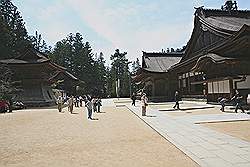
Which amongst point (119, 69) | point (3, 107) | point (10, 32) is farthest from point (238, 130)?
point (119, 69)

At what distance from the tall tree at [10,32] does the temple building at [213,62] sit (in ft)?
111

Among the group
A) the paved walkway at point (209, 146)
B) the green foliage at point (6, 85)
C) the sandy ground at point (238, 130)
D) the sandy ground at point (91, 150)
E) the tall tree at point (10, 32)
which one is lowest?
the sandy ground at point (91, 150)

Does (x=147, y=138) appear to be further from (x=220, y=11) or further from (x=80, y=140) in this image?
(x=220, y=11)

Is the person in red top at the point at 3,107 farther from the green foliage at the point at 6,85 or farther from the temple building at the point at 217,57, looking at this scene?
the temple building at the point at 217,57

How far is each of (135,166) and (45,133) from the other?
6.81 meters

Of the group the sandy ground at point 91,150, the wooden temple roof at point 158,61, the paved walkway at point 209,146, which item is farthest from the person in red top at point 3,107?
the paved walkway at point 209,146

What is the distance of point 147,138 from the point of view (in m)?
10.4

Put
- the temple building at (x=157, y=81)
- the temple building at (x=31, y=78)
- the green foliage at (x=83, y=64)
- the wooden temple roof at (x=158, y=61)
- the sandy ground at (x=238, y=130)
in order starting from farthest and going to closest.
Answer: the green foliage at (x=83, y=64) → the wooden temple roof at (x=158, y=61) → the temple building at (x=157, y=81) → the temple building at (x=31, y=78) → the sandy ground at (x=238, y=130)

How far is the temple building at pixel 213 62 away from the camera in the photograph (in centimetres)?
2183

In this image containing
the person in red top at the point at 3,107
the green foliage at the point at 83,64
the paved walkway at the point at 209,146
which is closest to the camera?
the paved walkway at the point at 209,146

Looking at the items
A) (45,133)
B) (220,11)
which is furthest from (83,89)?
(45,133)

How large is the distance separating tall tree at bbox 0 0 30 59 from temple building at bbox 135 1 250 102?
33.8 m

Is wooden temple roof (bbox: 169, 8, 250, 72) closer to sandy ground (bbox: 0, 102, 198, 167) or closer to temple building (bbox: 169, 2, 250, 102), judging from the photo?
temple building (bbox: 169, 2, 250, 102)

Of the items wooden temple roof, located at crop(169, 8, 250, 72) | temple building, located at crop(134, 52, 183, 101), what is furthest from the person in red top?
wooden temple roof, located at crop(169, 8, 250, 72)
